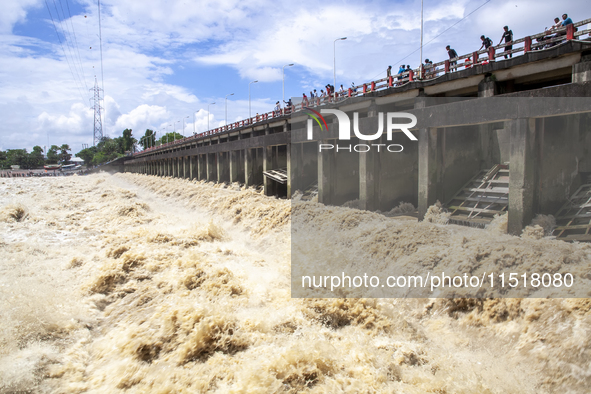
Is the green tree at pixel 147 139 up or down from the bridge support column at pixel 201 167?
up

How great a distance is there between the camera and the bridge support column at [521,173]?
1087 cm

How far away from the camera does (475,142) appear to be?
52.6 feet

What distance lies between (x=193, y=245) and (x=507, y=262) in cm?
1095

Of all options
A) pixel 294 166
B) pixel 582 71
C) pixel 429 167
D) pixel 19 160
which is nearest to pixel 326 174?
pixel 294 166

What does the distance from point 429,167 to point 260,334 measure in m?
10.1

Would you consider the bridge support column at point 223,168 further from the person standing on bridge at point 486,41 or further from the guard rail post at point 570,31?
the guard rail post at point 570,31

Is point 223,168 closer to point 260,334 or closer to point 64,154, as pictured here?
point 260,334

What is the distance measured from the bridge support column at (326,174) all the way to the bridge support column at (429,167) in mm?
6551

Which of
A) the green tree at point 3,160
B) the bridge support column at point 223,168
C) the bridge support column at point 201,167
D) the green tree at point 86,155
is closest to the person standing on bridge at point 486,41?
the bridge support column at point 223,168

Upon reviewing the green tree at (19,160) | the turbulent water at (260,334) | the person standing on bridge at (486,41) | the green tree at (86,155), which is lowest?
the turbulent water at (260,334)

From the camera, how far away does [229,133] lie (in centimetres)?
3916

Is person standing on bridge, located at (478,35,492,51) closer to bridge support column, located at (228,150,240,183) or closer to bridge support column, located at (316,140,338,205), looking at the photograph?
bridge support column, located at (316,140,338,205)

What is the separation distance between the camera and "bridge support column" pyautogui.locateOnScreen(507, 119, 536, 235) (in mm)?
10867

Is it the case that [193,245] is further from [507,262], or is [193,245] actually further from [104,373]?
[507,262]
